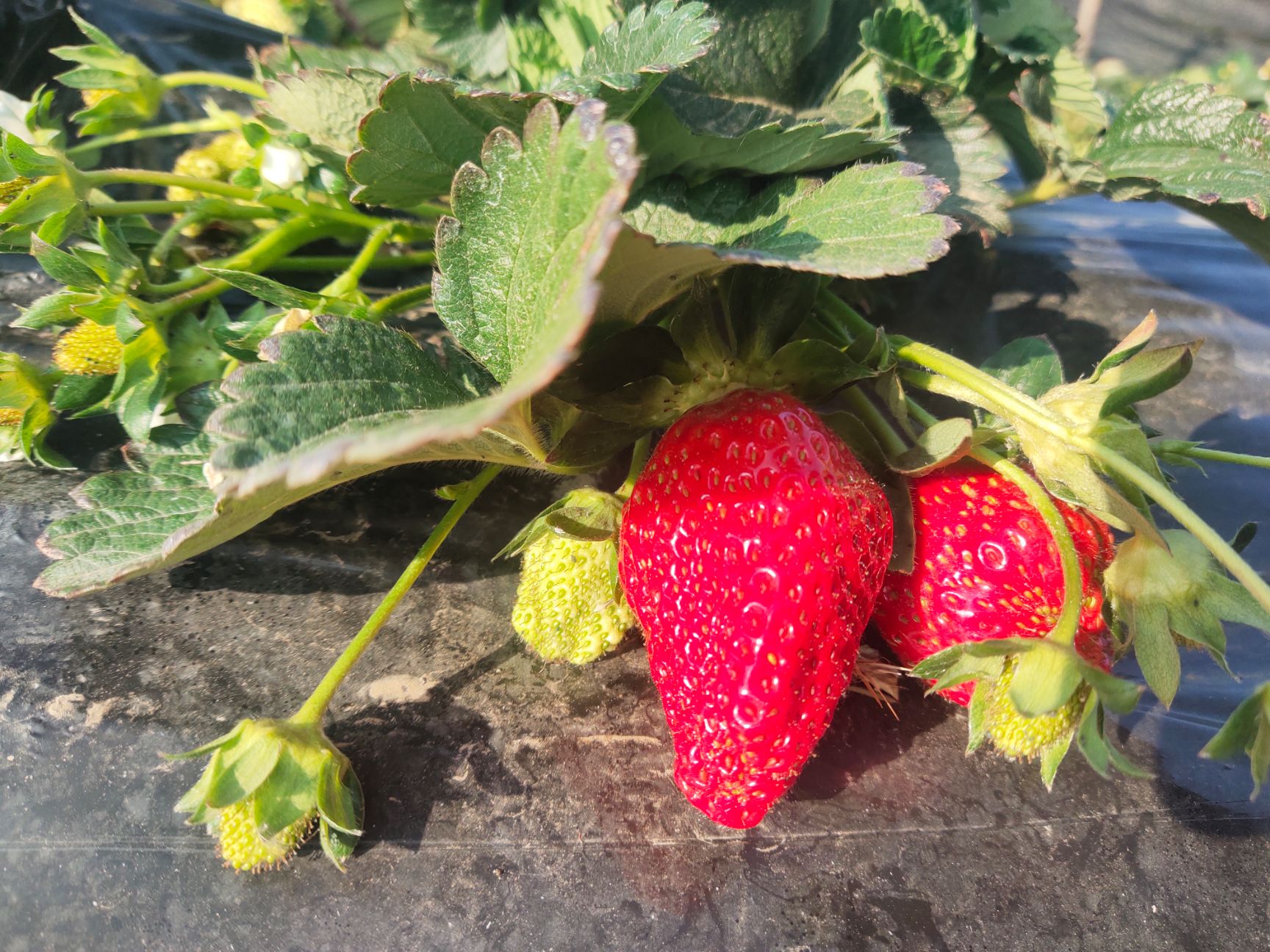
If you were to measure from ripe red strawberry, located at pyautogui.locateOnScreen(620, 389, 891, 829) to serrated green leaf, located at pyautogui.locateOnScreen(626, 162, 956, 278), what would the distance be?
0.38ft

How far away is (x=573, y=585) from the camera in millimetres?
592

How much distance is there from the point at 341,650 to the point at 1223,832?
661 millimetres

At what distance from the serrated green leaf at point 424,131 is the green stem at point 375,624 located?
221 millimetres

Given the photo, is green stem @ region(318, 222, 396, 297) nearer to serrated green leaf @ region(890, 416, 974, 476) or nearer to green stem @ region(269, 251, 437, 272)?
green stem @ region(269, 251, 437, 272)

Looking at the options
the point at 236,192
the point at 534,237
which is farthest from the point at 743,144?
the point at 236,192

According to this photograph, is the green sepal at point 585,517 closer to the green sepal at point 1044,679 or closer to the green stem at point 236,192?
the green sepal at point 1044,679

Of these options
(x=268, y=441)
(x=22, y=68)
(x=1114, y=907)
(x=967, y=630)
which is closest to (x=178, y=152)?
(x=22, y=68)

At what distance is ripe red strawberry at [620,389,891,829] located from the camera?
1.64 feet

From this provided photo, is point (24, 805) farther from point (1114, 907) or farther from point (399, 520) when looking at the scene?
point (1114, 907)

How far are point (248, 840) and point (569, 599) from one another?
25 centimetres

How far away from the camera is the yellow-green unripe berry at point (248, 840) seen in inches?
19.2

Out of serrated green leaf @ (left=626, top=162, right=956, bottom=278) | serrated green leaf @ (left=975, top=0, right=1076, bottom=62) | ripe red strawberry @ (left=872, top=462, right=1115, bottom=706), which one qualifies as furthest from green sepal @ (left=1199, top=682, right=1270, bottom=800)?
serrated green leaf @ (left=975, top=0, right=1076, bottom=62)

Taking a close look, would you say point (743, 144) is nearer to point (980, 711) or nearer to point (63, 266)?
point (980, 711)

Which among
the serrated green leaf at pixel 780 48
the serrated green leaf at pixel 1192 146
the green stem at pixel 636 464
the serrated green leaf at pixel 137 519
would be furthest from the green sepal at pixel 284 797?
the serrated green leaf at pixel 1192 146
